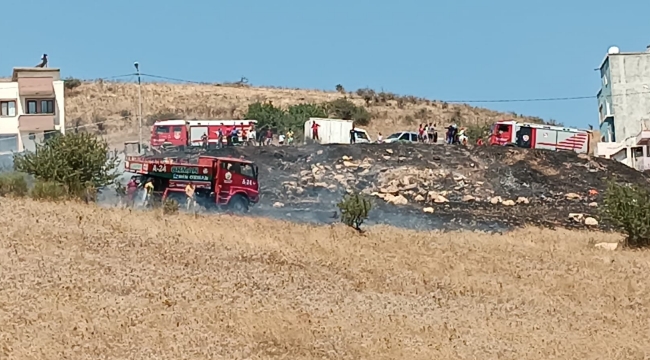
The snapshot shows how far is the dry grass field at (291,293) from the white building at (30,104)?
35.6 meters

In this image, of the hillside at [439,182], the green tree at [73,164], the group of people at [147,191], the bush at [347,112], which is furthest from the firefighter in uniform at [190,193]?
the bush at [347,112]

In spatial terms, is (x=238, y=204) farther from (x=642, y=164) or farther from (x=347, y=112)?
(x=347, y=112)

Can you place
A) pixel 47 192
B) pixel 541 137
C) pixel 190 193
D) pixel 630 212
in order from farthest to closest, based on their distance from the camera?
1. pixel 541 137
2. pixel 190 193
3. pixel 47 192
4. pixel 630 212

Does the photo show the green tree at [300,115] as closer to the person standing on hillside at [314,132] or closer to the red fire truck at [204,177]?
the person standing on hillside at [314,132]

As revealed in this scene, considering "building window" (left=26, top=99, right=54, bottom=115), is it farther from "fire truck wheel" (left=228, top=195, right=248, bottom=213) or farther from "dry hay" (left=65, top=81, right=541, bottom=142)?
"fire truck wheel" (left=228, top=195, right=248, bottom=213)

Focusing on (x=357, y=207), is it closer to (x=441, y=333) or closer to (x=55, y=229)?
(x=55, y=229)

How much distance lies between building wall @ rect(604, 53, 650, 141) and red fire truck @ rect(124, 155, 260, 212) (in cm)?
4253

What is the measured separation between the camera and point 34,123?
64.7 meters

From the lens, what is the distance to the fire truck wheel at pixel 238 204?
38531 millimetres

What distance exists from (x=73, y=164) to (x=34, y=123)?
30189mm

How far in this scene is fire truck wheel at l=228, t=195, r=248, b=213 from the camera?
126 feet

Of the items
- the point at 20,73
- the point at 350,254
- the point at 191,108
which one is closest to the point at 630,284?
the point at 350,254

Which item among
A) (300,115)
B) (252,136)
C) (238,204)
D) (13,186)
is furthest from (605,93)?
(13,186)

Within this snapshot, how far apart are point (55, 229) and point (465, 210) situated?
72.9ft
